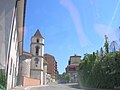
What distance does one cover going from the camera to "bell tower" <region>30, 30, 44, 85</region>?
272ft

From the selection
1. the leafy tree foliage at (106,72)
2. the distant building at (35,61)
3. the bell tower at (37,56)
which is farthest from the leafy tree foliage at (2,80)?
the bell tower at (37,56)

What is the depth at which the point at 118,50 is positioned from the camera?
1209 inches

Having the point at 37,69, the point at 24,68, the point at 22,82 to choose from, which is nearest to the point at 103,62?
the point at 22,82

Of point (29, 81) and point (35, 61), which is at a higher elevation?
point (35, 61)

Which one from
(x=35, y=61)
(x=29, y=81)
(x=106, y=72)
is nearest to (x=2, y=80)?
(x=106, y=72)

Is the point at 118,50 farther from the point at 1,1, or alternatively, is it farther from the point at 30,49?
the point at 30,49

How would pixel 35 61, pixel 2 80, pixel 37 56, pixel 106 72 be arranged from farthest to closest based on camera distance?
pixel 37 56, pixel 35 61, pixel 106 72, pixel 2 80

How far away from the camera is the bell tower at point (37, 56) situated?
82812mm

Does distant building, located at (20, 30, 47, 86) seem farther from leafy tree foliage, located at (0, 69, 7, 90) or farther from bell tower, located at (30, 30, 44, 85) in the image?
leafy tree foliage, located at (0, 69, 7, 90)

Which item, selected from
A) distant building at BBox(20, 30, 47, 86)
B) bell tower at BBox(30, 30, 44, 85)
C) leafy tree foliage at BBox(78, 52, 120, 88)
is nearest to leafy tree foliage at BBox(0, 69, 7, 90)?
leafy tree foliage at BBox(78, 52, 120, 88)

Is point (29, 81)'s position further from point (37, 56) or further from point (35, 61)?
point (37, 56)

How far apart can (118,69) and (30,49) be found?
194ft

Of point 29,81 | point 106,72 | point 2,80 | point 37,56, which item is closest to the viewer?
point 2,80

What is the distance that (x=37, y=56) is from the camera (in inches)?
3322
